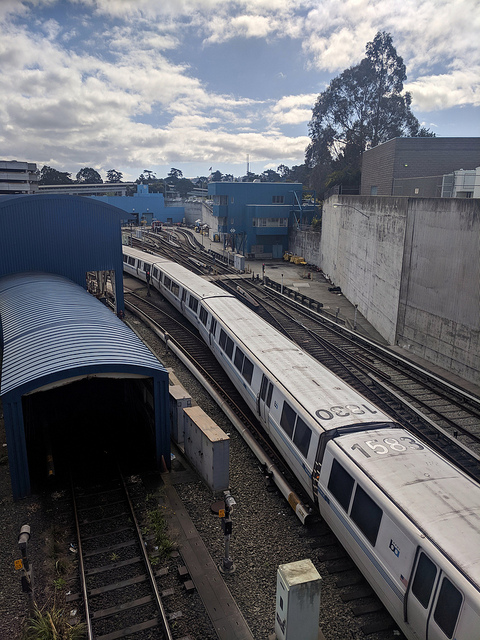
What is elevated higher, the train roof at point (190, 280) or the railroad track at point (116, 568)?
the train roof at point (190, 280)

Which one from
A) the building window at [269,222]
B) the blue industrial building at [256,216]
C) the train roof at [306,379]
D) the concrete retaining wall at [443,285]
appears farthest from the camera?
the blue industrial building at [256,216]

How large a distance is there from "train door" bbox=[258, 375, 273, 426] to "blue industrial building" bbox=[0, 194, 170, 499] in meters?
2.59

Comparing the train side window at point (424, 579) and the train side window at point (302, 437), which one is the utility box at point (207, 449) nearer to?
the train side window at point (302, 437)

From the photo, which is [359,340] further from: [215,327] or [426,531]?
[426,531]

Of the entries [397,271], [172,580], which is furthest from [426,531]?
[397,271]

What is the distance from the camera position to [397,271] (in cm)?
2302

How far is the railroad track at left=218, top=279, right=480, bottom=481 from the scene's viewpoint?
43.9ft

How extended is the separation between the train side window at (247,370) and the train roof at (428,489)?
16.3ft

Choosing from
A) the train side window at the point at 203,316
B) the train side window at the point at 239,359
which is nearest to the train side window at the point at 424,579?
the train side window at the point at 239,359

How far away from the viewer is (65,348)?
11.4 m

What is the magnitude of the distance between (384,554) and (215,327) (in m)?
11.8

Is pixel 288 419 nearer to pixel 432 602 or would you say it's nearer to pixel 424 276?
pixel 432 602

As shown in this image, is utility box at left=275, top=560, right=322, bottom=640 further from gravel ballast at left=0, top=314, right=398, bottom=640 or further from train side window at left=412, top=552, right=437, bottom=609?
train side window at left=412, top=552, right=437, bottom=609

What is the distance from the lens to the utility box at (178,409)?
12648 millimetres
